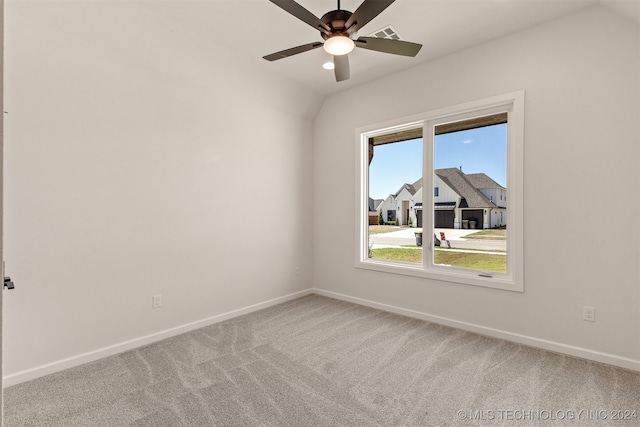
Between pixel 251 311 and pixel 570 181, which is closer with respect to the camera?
pixel 570 181

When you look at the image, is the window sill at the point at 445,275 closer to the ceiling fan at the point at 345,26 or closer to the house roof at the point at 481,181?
the house roof at the point at 481,181

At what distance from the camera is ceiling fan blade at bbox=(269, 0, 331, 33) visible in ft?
6.15

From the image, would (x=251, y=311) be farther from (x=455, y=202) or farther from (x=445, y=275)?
(x=455, y=202)

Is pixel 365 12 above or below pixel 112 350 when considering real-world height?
A: above

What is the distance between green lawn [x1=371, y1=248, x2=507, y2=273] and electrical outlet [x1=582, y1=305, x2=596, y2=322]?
678mm

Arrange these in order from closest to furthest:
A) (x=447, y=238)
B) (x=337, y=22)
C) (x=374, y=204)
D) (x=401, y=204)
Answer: (x=337, y=22)
(x=447, y=238)
(x=401, y=204)
(x=374, y=204)

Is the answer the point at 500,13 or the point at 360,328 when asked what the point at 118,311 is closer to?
the point at 360,328

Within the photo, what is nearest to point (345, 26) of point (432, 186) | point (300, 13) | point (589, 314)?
point (300, 13)

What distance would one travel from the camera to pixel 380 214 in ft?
13.8

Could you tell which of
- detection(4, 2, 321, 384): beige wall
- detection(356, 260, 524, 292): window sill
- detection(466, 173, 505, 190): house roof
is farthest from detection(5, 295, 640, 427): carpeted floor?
detection(466, 173, 505, 190): house roof

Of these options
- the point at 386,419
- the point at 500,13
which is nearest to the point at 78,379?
the point at 386,419

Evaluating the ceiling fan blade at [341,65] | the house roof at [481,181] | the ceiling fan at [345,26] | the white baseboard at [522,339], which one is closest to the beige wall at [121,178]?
the ceiling fan blade at [341,65]

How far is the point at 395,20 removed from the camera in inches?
109

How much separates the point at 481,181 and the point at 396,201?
1.02 metres
